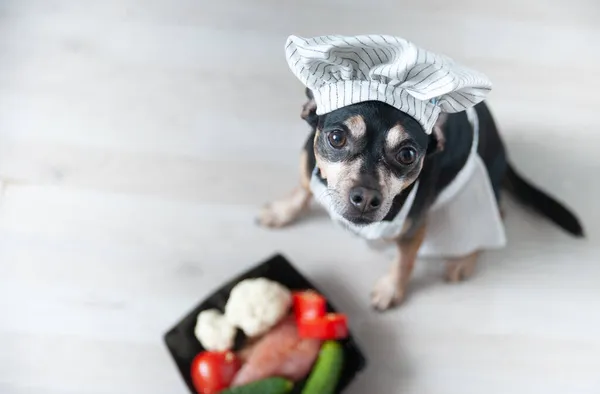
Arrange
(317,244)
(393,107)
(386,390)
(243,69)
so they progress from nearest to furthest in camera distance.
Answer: (393,107)
(386,390)
(317,244)
(243,69)

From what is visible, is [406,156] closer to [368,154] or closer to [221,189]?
[368,154]

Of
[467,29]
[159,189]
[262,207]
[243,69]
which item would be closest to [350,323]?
[262,207]

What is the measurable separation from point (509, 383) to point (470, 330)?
17 cm

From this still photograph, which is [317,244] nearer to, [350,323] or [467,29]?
[350,323]

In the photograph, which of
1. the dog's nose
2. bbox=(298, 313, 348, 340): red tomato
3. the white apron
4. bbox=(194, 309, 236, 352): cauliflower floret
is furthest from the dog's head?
bbox=(194, 309, 236, 352): cauliflower floret

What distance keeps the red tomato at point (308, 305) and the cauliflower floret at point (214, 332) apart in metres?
0.17

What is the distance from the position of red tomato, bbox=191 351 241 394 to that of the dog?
1.58 feet

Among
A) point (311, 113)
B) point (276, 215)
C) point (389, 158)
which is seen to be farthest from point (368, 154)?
point (276, 215)

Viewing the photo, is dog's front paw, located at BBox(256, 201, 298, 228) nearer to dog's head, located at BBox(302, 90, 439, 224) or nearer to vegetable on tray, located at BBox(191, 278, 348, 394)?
vegetable on tray, located at BBox(191, 278, 348, 394)

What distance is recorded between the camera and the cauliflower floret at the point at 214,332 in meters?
1.52

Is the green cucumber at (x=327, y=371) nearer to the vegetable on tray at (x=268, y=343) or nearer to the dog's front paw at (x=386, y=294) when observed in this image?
the vegetable on tray at (x=268, y=343)

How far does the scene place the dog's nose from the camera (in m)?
1.18

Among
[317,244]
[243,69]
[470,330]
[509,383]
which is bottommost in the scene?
[509,383]

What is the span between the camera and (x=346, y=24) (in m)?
2.04
